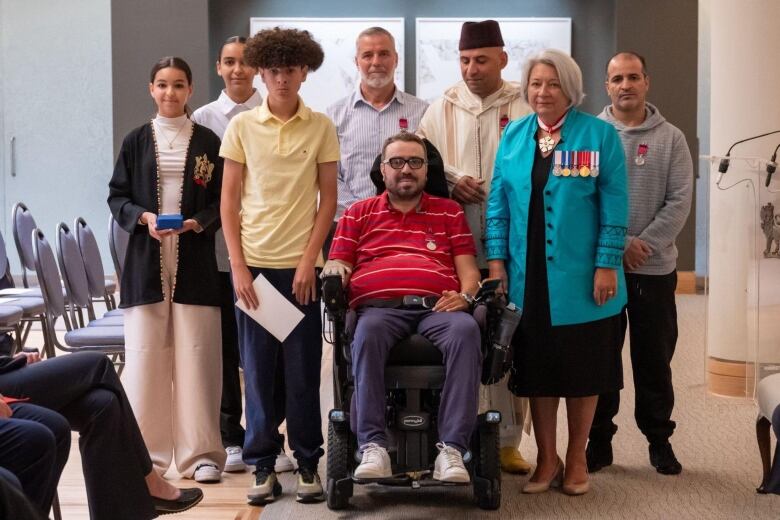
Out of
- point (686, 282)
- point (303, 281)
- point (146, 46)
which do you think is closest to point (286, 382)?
point (303, 281)

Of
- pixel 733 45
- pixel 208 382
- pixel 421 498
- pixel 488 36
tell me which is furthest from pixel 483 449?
pixel 733 45

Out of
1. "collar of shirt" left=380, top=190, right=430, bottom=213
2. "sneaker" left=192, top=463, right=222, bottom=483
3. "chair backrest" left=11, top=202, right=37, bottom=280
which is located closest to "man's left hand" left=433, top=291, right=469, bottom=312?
"collar of shirt" left=380, top=190, right=430, bottom=213

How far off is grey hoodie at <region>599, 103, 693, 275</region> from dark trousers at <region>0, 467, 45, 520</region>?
8.20 ft

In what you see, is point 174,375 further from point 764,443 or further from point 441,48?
point 441,48

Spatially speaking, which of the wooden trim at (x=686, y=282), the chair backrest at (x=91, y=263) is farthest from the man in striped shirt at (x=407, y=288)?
the wooden trim at (x=686, y=282)

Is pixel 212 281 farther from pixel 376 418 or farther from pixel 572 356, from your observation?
pixel 572 356

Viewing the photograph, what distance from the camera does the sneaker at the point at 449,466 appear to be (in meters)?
3.25

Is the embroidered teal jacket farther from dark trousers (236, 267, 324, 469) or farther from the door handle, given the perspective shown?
the door handle

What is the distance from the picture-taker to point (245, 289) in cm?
361

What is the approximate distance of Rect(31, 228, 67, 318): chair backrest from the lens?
4.85 m

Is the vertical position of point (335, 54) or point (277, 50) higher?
point (335, 54)

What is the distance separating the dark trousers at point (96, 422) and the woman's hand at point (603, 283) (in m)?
1.59

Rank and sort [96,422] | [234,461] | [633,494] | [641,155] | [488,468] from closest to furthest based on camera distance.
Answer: [96,422] → [488,468] → [633,494] → [641,155] → [234,461]

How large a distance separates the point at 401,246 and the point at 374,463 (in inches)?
31.3
